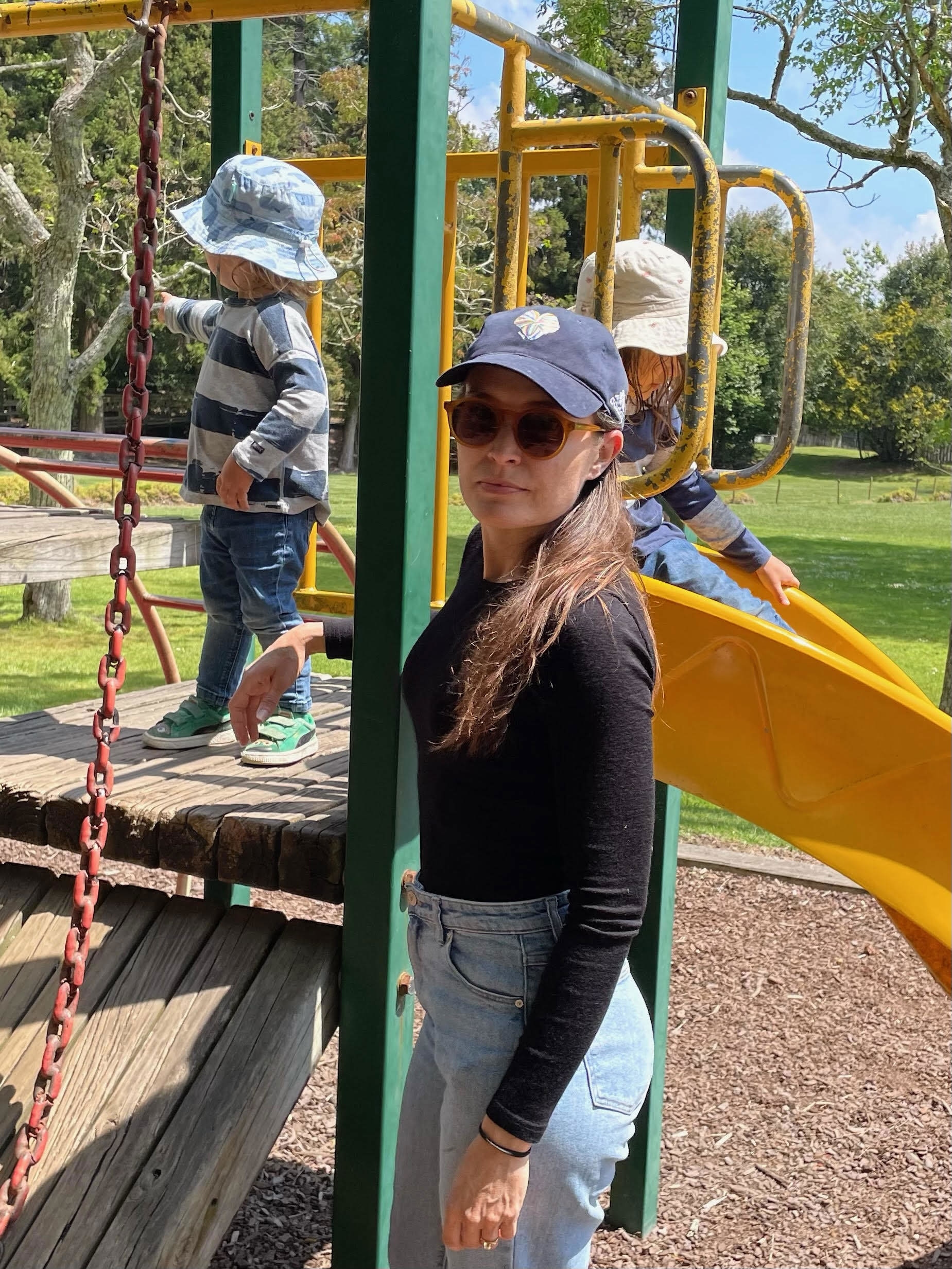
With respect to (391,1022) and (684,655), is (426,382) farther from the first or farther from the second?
(391,1022)

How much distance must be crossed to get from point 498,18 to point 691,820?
487cm

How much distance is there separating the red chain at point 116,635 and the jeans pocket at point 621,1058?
72 centimetres

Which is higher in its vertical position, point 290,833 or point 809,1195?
point 290,833

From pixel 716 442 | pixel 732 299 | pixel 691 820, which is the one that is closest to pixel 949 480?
pixel 716 442

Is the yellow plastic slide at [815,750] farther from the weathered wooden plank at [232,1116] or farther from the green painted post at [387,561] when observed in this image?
the weathered wooden plank at [232,1116]

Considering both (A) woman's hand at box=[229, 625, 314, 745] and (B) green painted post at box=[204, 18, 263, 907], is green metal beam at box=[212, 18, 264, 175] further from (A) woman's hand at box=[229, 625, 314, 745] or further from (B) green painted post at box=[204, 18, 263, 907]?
(A) woman's hand at box=[229, 625, 314, 745]

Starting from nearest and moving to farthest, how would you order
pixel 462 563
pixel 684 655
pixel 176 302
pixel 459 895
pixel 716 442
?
pixel 459 895 < pixel 462 563 < pixel 684 655 < pixel 176 302 < pixel 716 442

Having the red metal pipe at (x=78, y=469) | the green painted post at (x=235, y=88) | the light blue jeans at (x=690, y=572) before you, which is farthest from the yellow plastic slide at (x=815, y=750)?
the red metal pipe at (x=78, y=469)

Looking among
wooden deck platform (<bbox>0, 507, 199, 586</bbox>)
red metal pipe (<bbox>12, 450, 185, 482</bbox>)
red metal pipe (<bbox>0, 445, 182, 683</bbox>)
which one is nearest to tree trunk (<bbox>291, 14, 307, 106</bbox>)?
red metal pipe (<bbox>0, 445, 182, 683</bbox>)

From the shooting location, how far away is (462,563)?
1899 millimetres

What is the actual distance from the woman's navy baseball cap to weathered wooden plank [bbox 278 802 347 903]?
864 mm

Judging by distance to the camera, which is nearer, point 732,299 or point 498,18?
point 498,18

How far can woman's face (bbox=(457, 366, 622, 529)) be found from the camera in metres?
1.59

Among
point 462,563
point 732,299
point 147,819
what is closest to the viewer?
point 462,563
